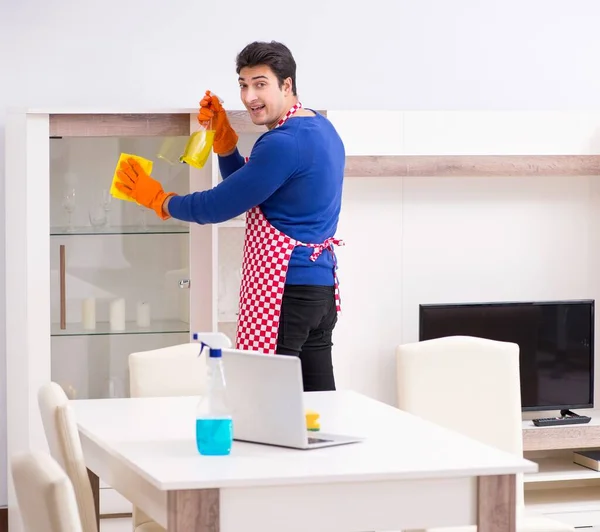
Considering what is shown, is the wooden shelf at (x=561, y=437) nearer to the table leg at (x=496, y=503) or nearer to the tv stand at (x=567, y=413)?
the tv stand at (x=567, y=413)

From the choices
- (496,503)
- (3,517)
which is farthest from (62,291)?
(496,503)

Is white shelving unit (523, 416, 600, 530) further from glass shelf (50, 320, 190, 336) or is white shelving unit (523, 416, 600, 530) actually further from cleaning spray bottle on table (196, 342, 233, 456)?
cleaning spray bottle on table (196, 342, 233, 456)

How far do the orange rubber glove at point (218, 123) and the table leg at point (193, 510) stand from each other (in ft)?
5.36

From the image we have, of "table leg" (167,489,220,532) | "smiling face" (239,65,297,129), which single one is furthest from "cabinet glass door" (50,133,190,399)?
"table leg" (167,489,220,532)

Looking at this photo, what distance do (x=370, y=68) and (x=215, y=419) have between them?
260 centimetres

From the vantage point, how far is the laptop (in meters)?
1.92

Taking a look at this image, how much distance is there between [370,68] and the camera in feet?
14.0

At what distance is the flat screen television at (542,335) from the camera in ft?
13.3

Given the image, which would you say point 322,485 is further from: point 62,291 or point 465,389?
point 62,291

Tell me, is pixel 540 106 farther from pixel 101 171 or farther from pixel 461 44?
pixel 101 171

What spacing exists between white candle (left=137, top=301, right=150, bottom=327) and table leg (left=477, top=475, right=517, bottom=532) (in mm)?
2252

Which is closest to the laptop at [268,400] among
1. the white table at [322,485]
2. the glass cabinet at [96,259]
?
the white table at [322,485]

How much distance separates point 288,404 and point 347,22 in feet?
8.59

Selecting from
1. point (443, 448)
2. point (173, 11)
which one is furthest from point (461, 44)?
point (443, 448)
